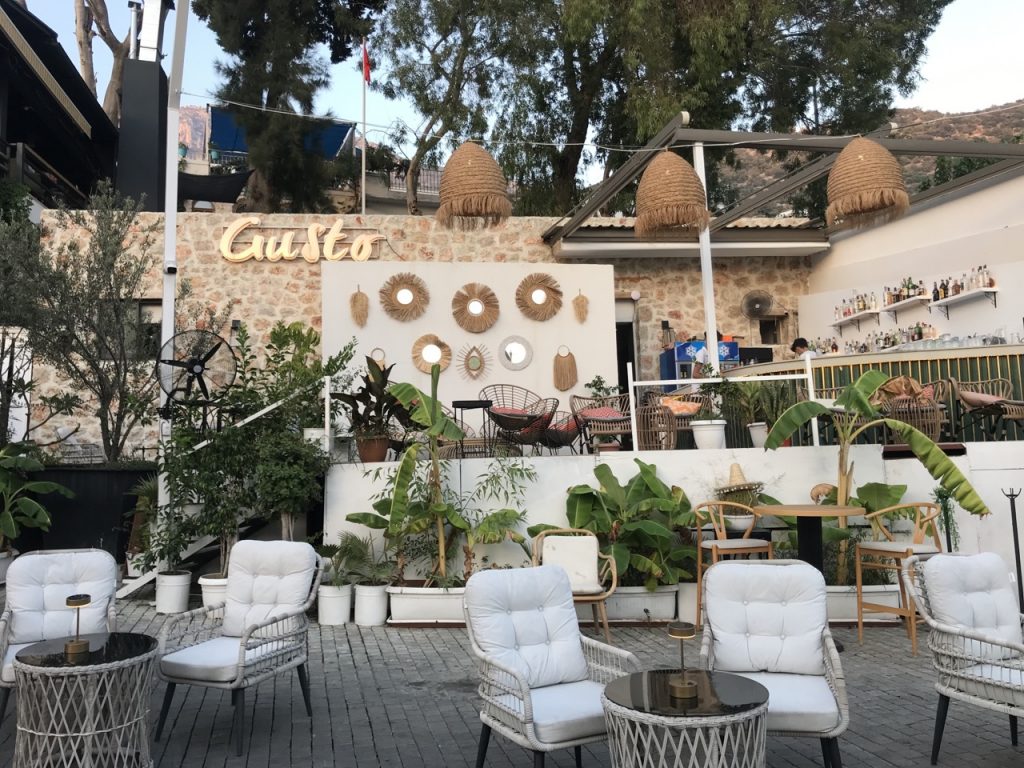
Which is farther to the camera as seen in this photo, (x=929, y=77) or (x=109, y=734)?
(x=929, y=77)

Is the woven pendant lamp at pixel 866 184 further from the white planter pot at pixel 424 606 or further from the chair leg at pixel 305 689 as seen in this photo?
the chair leg at pixel 305 689

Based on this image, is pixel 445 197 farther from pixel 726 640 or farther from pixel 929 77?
pixel 929 77

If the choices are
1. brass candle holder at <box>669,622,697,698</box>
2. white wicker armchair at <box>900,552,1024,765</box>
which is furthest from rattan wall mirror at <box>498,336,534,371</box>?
brass candle holder at <box>669,622,697,698</box>

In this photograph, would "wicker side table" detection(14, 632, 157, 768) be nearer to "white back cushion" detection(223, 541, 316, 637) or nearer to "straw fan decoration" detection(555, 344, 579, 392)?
"white back cushion" detection(223, 541, 316, 637)

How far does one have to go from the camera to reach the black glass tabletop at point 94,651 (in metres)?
3.79

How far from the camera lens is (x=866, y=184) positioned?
743 centimetres

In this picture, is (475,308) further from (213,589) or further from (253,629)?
(253,629)

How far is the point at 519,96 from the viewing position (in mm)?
16859

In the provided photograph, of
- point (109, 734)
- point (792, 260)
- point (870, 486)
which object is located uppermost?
point (792, 260)

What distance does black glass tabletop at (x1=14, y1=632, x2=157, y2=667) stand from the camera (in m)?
3.79

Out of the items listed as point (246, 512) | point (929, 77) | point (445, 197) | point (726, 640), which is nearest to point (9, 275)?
point (246, 512)

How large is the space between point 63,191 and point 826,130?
51.6ft

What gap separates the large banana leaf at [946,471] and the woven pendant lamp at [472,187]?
12.6ft

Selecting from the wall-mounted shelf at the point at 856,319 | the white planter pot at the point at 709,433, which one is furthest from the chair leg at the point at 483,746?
the wall-mounted shelf at the point at 856,319
